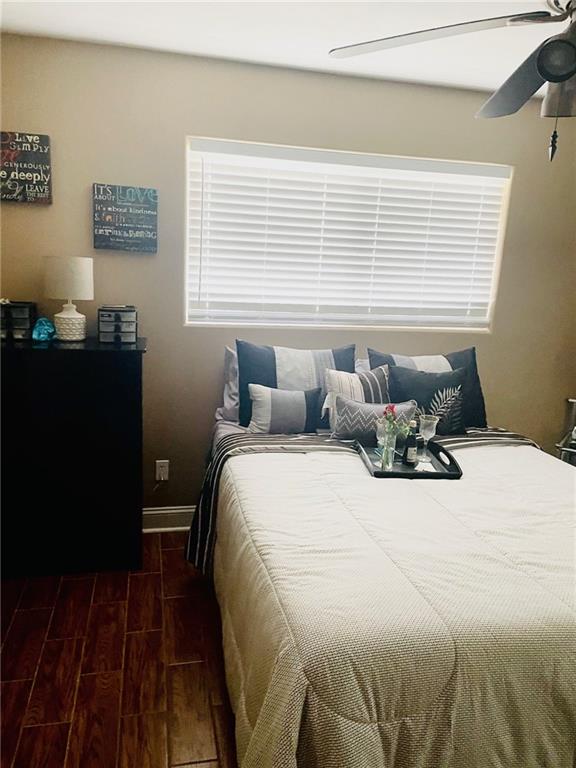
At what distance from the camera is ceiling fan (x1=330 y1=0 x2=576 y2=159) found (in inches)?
55.2

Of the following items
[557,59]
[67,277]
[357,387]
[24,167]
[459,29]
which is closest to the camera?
[557,59]

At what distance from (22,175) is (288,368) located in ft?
5.05

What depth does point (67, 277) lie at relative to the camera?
93.4 inches

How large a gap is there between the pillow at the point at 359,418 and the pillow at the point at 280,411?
154 mm

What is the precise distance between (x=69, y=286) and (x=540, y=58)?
194cm

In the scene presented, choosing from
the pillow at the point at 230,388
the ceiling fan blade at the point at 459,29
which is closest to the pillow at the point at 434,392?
the pillow at the point at 230,388

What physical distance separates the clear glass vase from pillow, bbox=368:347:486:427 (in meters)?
0.58

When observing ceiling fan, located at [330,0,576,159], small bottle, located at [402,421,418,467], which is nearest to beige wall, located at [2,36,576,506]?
small bottle, located at [402,421,418,467]

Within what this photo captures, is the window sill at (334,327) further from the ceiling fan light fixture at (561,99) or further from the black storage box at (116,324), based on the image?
the ceiling fan light fixture at (561,99)

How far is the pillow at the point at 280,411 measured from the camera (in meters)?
2.55

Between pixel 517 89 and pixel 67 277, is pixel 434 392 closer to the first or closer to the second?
pixel 517 89

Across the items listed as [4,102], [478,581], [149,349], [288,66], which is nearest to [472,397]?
[478,581]

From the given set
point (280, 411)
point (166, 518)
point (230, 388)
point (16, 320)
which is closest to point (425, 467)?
point (280, 411)

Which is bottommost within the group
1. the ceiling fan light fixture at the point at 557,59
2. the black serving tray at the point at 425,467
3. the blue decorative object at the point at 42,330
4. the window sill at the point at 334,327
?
the black serving tray at the point at 425,467
